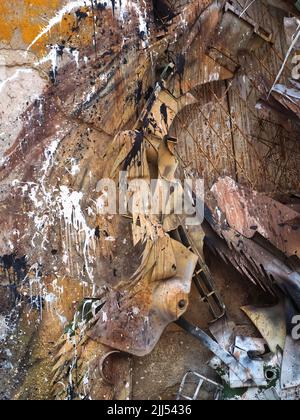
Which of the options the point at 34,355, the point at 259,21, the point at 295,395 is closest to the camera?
the point at 34,355

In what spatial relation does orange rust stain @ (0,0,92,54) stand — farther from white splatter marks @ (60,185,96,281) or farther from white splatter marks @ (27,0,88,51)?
white splatter marks @ (60,185,96,281)

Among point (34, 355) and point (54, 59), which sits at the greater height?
point (54, 59)

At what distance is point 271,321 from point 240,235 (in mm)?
578

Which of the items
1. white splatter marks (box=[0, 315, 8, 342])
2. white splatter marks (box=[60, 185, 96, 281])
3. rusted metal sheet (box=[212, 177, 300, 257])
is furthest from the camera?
rusted metal sheet (box=[212, 177, 300, 257])

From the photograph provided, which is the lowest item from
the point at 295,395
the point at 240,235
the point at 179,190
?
the point at 295,395

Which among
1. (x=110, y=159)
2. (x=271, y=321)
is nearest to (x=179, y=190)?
(x=110, y=159)

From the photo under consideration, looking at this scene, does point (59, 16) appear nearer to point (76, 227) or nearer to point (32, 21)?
point (32, 21)

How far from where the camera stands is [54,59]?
4.85 meters

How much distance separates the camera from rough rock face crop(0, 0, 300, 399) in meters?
4.72

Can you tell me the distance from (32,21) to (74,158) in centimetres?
85

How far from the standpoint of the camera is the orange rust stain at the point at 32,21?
4.79 meters

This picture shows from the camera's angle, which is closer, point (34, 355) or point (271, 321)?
point (34, 355)

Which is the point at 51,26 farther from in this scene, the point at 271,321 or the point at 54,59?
the point at 271,321

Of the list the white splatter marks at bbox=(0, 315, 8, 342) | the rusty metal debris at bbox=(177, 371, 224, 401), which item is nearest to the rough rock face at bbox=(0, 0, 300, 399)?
the white splatter marks at bbox=(0, 315, 8, 342)
